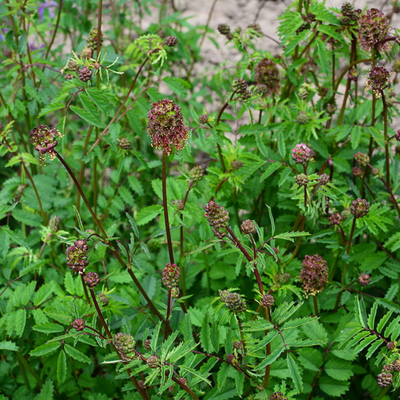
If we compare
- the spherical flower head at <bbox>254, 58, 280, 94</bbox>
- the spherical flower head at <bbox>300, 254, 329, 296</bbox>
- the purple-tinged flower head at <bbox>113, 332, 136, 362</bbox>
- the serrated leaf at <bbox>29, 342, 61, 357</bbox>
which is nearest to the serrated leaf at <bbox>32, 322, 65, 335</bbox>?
the serrated leaf at <bbox>29, 342, 61, 357</bbox>

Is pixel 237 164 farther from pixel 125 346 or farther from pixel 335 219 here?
pixel 125 346

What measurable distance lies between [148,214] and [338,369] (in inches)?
44.0

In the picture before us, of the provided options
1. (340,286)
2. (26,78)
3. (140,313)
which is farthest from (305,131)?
(26,78)

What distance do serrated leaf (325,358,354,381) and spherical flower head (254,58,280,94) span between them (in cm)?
138

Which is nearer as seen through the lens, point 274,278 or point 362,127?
point 274,278

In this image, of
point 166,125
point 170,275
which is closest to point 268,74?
point 166,125

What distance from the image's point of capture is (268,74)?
2.33 metres

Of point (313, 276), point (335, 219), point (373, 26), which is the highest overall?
point (373, 26)

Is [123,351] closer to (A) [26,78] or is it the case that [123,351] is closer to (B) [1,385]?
(B) [1,385]

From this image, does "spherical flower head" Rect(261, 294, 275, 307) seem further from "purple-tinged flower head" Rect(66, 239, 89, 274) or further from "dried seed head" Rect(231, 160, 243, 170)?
"dried seed head" Rect(231, 160, 243, 170)

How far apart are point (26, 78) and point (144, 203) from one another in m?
1.23

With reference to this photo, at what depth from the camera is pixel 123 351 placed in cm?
140

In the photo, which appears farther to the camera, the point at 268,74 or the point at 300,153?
the point at 268,74

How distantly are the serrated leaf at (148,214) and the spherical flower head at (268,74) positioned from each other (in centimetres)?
92
